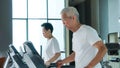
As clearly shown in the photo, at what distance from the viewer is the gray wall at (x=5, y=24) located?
8.70 meters

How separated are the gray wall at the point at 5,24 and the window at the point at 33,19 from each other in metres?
0.21

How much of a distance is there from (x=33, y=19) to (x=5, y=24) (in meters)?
0.94

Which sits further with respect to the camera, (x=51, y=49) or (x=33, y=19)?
(x=33, y=19)

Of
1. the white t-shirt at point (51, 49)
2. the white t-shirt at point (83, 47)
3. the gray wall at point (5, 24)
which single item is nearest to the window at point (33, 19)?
the gray wall at point (5, 24)

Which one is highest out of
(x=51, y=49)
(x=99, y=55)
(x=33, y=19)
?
(x=33, y=19)

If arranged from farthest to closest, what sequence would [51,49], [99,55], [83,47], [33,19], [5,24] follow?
[33,19], [5,24], [51,49], [83,47], [99,55]

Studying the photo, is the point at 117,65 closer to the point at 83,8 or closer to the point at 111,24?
the point at 111,24

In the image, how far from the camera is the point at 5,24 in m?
8.81

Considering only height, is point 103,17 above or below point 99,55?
above

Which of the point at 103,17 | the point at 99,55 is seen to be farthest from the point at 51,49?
the point at 103,17

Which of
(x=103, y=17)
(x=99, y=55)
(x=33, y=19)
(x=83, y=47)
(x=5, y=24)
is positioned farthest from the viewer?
(x=103, y=17)

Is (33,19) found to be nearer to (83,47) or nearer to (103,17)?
(103,17)

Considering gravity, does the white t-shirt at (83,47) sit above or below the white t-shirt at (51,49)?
above

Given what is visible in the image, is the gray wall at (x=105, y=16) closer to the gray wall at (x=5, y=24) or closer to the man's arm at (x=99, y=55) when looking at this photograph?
the gray wall at (x=5, y=24)
